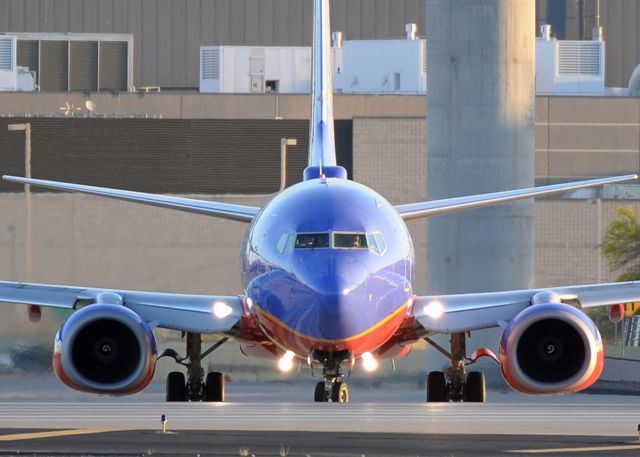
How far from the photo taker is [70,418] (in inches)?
973

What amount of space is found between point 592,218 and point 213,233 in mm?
16482

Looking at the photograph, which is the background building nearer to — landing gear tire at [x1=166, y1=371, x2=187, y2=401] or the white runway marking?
landing gear tire at [x1=166, y1=371, x2=187, y2=401]

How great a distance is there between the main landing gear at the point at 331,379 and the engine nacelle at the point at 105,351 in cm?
256

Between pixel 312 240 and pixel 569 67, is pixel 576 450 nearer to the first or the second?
pixel 312 240

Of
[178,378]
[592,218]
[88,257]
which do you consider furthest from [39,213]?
[178,378]

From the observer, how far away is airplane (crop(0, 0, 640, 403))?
2672cm

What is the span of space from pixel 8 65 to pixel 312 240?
7762 cm

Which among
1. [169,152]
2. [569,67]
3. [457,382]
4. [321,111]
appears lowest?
[457,382]

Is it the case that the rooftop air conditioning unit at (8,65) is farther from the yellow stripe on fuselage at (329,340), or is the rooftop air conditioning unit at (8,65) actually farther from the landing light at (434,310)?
the yellow stripe on fuselage at (329,340)

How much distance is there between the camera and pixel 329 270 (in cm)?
2617

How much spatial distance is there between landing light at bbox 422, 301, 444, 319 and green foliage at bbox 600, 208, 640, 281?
4592 cm

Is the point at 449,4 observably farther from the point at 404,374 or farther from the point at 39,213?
the point at 39,213

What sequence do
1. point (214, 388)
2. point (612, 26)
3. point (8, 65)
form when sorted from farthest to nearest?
point (612, 26) → point (8, 65) → point (214, 388)

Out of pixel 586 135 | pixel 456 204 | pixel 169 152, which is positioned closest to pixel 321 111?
pixel 456 204
